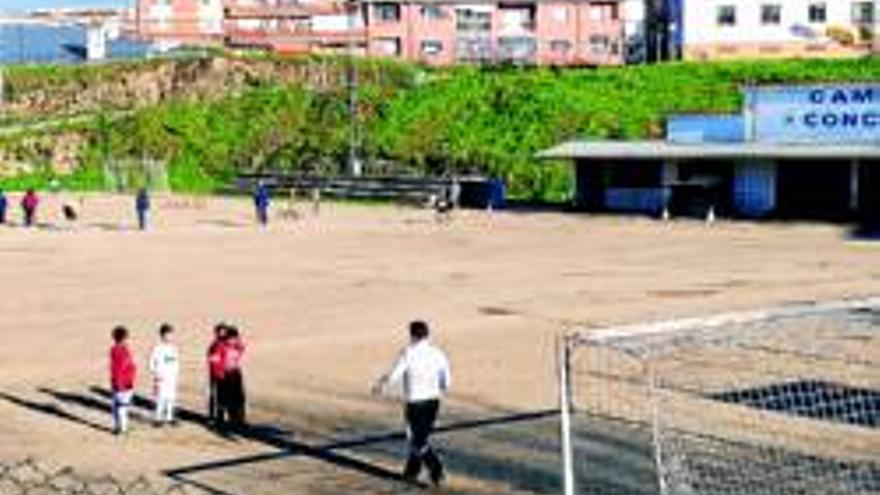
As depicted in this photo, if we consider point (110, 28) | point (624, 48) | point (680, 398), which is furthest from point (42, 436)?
point (110, 28)

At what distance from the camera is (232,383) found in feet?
72.0

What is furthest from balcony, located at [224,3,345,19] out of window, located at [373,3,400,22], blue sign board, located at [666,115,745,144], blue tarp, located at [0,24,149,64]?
blue sign board, located at [666,115,745,144]

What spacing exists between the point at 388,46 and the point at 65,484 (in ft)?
286

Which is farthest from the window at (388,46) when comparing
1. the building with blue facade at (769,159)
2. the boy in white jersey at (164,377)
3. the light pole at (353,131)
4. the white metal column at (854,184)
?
the boy in white jersey at (164,377)

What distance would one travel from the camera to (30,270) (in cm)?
4347

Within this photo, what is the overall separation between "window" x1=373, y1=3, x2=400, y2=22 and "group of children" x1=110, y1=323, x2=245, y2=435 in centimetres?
8289

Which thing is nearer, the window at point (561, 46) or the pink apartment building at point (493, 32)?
the pink apartment building at point (493, 32)

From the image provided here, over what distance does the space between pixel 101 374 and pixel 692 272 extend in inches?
716

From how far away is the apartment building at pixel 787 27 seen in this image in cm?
9088

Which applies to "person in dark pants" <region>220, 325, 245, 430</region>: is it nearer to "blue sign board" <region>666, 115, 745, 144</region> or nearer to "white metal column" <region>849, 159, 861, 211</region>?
"white metal column" <region>849, 159, 861, 211</region>

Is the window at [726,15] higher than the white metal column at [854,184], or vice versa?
the window at [726,15]

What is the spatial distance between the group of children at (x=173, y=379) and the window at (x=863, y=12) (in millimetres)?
74146

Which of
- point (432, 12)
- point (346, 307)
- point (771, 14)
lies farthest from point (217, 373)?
point (432, 12)

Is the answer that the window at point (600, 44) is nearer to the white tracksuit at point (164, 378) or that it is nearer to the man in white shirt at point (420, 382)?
the white tracksuit at point (164, 378)
